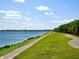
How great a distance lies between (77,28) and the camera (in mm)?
76125

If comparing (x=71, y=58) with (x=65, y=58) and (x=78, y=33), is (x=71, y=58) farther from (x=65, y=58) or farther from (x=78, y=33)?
(x=78, y=33)

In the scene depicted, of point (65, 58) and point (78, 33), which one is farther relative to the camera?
point (78, 33)

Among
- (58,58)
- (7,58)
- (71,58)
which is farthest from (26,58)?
(71,58)

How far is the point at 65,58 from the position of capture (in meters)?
19.2

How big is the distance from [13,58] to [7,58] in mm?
540

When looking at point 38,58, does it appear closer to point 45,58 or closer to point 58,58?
point 45,58

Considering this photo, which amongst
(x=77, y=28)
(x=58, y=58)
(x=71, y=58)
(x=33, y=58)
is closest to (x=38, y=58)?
(x=33, y=58)

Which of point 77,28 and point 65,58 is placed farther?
point 77,28

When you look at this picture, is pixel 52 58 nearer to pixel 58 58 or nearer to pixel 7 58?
pixel 58 58

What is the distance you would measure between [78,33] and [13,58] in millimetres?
60730

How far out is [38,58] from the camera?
62.7 ft

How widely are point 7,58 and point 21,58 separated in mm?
1335

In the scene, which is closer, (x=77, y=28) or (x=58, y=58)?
(x=58, y=58)

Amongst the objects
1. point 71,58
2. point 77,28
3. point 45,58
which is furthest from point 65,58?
point 77,28
